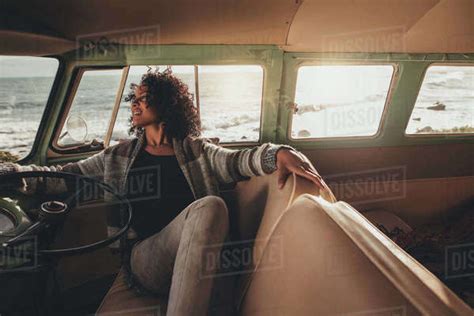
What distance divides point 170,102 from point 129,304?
4.35ft

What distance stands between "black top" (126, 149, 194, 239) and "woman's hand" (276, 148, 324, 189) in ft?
2.45

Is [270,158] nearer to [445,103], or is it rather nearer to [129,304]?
[129,304]

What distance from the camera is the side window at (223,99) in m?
3.12

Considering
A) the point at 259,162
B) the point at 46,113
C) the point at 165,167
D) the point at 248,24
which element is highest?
the point at 248,24

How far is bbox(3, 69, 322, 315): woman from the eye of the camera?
2.04 m

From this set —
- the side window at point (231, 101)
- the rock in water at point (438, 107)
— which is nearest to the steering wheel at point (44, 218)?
the side window at point (231, 101)

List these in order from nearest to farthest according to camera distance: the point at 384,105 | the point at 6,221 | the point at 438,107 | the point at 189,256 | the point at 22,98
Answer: the point at 189,256 < the point at 6,221 < the point at 22,98 < the point at 384,105 < the point at 438,107

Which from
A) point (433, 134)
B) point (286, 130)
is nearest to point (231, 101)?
point (286, 130)

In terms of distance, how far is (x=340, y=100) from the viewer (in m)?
3.73

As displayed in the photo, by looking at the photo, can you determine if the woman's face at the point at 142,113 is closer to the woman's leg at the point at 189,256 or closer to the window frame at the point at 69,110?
the window frame at the point at 69,110

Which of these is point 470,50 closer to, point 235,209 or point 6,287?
point 235,209

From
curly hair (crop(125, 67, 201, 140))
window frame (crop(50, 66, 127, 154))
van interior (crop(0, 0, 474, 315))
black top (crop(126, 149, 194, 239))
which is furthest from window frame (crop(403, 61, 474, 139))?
window frame (crop(50, 66, 127, 154))

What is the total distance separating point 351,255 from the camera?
Result: 49.3 inches

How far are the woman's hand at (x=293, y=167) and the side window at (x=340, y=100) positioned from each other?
1.55 m
